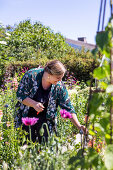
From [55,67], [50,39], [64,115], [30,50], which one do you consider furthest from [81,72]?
[64,115]

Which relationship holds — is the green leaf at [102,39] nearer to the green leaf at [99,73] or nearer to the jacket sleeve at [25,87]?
the green leaf at [99,73]

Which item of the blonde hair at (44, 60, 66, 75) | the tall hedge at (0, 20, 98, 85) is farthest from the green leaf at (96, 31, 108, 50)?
the tall hedge at (0, 20, 98, 85)

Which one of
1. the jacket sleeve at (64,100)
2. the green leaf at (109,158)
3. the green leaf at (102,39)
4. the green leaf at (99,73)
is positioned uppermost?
the green leaf at (102,39)

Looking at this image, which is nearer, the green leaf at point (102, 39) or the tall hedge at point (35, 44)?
the green leaf at point (102, 39)

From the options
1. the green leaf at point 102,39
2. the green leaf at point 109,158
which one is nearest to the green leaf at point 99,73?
the green leaf at point 102,39

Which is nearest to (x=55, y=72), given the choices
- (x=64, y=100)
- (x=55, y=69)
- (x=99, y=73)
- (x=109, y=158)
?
(x=55, y=69)

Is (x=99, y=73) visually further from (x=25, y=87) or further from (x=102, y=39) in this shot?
(x=25, y=87)

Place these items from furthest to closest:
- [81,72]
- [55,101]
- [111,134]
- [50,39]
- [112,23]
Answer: [50,39], [81,72], [55,101], [111,134], [112,23]

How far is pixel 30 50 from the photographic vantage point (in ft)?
48.9

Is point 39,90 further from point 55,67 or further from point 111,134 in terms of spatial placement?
point 111,134

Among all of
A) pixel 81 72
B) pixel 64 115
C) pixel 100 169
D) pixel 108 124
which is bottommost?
pixel 81 72

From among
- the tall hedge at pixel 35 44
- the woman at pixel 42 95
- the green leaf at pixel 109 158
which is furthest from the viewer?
the tall hedge at pixel 35 44

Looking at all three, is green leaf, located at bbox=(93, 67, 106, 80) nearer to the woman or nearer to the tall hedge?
the woman

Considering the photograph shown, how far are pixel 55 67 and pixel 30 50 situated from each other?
41.8 ft
